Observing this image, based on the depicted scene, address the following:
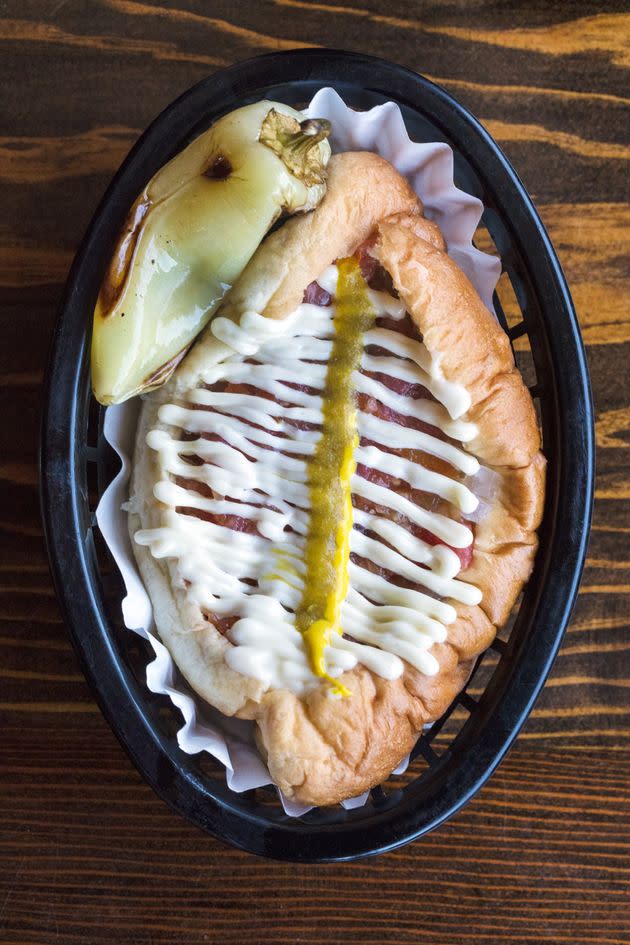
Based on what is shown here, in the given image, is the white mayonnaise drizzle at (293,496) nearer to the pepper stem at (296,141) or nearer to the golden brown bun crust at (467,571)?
the golden brown bun crust at (467,571)

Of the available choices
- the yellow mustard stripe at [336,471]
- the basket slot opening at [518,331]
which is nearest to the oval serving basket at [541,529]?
the basket slot opening at [518,331]

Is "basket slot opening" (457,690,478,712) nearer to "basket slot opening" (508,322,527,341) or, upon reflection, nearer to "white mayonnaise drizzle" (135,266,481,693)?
"white mayonnaise drizzle" (135,266,481,693)

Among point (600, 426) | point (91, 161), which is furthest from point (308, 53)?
point (600, 426)

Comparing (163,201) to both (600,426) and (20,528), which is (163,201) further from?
(600,426)

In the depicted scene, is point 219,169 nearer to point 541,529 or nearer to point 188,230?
point 188,230

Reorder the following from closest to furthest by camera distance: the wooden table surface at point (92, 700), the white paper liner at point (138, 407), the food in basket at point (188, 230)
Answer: the food in basket at point (188, 230) → the white paper liner at point (138, 407) → the wooden table surface at point (92, 700)

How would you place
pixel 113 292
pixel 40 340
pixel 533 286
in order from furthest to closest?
pixel 40 340 < pixel 533 286 < pixel 113 292

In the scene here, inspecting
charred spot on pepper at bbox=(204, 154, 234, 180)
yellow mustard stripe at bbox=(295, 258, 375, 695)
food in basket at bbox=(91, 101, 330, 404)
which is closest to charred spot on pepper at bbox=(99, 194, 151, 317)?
food in basket at bbox=(91, 101, 330, 404)

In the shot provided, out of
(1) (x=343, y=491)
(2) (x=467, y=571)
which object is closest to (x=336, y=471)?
(1) (x=343, y=491)
